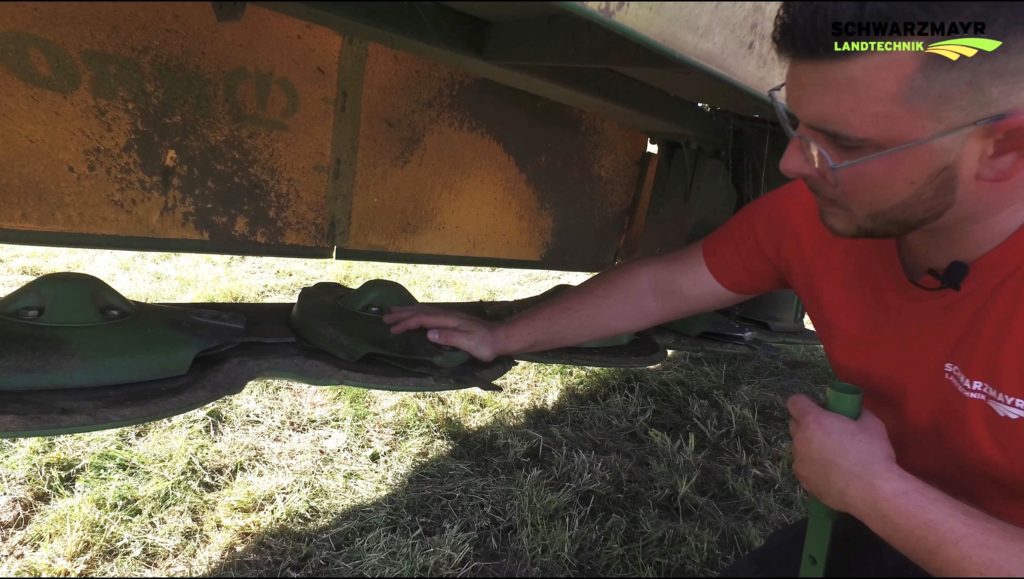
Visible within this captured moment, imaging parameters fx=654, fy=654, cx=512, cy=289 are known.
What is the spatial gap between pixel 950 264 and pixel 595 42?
79 cm

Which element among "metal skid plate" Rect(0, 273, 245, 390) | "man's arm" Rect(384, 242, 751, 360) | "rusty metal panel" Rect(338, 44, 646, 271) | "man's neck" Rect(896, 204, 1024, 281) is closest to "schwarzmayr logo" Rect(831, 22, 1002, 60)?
"man's neck" Rect(896, 204, 1024, 281)

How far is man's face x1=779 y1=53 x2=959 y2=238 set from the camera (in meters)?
1.04

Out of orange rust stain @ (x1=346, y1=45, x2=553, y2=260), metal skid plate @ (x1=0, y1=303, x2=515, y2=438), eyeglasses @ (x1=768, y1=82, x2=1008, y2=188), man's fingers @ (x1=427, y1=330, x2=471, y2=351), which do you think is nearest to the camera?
eyeglasses @ (x1=768, y1=82, x2=1008, y2=188)

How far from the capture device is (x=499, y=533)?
189cm

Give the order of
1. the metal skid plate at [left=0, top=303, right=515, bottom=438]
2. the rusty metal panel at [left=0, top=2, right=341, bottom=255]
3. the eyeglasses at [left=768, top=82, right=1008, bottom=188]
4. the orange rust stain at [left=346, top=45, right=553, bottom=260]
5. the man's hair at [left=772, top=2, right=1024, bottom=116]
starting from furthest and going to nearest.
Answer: the orange rust stain at [left=346, top=45, right=553, bottom=260]
the rusty metal panel at [left=0, top=2, right=341, bottom=255]
the metal skid plate at [left=0, top=303, right=515, bottom=438]
the eyeglasses at [left=768, top=82, right=1008, bottom=188]
the man's hair at [left=772, top=2, right=1024, bottom=116]

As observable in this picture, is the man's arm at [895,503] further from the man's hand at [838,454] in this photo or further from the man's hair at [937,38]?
the man's hair at [937,38]

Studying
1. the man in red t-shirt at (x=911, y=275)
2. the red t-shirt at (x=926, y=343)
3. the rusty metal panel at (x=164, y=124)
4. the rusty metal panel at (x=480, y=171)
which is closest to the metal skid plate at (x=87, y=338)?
the rusty metal panel at (x=164, y=124)

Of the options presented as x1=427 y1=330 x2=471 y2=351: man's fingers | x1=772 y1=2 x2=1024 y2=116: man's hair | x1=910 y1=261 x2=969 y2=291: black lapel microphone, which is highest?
x1=772 y1=2 x2=1024 y2=116: man's hair

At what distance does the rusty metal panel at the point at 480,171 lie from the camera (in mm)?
1777

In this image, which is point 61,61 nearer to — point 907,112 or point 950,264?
point 907,112

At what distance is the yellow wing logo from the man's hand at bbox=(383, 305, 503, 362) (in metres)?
1.10

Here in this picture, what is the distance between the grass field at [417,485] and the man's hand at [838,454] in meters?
0.84

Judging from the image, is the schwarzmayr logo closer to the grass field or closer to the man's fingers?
the man's fingers

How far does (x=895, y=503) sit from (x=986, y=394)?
0.31 m
